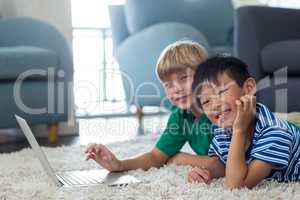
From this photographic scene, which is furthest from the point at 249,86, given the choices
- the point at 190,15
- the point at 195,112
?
the point at 190,15

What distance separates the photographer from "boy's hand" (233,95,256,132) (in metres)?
0.98

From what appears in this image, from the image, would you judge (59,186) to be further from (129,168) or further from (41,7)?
(41,7)

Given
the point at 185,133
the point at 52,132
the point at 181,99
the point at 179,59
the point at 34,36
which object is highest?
the point at 34,36

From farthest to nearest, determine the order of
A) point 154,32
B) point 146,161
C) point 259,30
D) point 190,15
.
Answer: point 190,15 → point 154,32 → point 259,30 → point 146,161

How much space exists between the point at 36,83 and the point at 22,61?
0.12 meters

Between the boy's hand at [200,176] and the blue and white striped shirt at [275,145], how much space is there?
8 centimetres

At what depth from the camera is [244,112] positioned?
0.99 m

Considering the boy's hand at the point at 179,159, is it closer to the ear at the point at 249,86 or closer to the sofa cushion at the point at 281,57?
the ear at the point at 249,86

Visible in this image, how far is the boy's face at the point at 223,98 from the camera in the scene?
3.38 ft

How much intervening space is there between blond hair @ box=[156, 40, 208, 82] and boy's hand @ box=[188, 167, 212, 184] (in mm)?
311

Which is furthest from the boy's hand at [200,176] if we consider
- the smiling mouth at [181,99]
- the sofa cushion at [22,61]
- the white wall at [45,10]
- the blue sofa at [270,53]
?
the white wall at [45,10]

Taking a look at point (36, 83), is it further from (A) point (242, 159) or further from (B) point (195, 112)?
(A) point (242, 159)

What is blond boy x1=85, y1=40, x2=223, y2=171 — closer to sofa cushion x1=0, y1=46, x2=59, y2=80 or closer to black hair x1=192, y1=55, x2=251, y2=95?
black hair x1=192, y1=55, x2=251, y2=95

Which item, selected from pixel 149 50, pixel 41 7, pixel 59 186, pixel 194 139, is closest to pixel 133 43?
pixel 149 50
